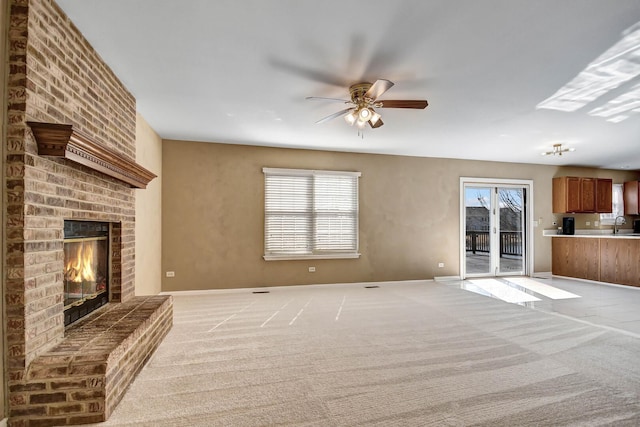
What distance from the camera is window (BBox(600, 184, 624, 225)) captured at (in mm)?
7984

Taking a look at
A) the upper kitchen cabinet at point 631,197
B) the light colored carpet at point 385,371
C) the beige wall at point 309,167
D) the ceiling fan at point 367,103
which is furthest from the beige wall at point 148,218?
the upper kitchen cabinet at point 631,197

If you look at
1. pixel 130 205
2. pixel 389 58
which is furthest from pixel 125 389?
pixel 389 58

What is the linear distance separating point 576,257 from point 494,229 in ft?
5.73

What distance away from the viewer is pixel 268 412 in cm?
203

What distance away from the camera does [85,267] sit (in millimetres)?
2799

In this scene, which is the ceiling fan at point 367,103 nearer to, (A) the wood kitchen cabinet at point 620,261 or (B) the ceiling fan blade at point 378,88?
(B) the ceiling fan blade at point 378,88

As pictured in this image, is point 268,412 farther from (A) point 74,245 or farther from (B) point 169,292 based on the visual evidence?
(B) point 169,292

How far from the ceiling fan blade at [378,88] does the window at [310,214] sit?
302 centimetres

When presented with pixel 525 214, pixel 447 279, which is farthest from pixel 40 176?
pixel 525 214

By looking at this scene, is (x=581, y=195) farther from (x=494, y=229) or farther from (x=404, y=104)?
(x=404, y=104)

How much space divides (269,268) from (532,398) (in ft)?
14.0

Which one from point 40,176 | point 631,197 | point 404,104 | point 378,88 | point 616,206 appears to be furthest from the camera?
point 616,206

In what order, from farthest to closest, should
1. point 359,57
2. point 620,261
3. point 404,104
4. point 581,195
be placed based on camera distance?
point 581,195 → point 620,261 → point 404,104 → point 359,57

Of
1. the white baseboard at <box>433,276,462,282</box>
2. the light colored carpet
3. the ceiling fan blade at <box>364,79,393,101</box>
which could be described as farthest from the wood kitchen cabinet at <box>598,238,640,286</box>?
the ceiling fan blade at <box>364,79,393,101</box>
